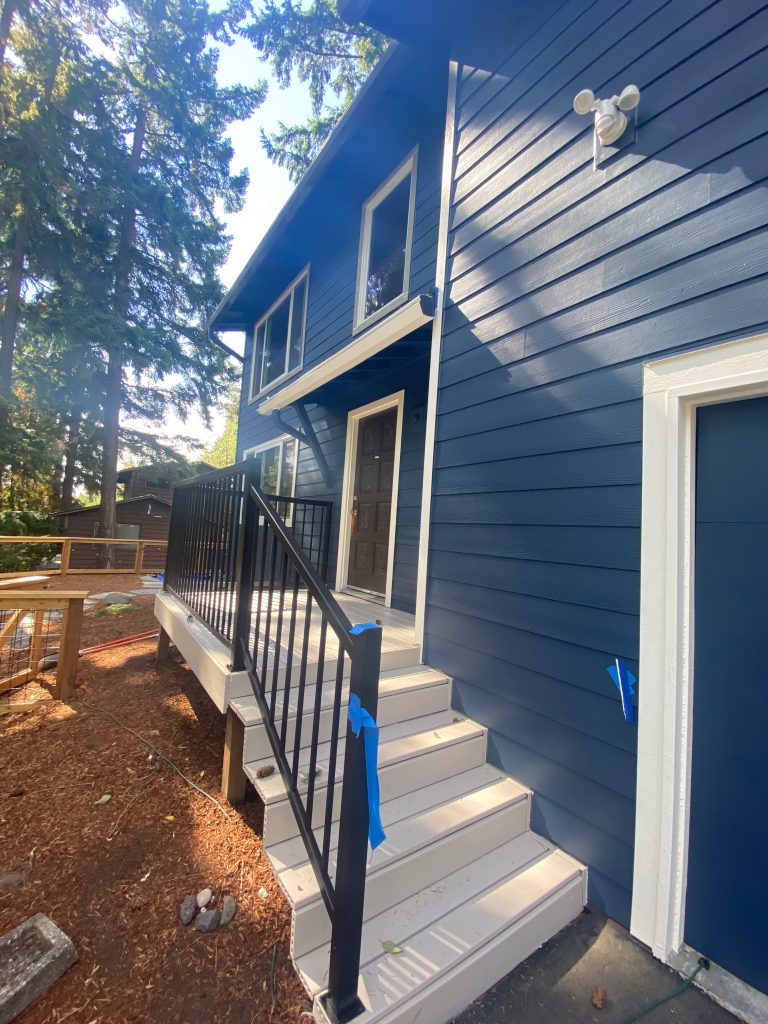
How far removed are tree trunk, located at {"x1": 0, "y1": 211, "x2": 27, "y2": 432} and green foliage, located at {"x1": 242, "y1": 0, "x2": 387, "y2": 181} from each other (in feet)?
23.5

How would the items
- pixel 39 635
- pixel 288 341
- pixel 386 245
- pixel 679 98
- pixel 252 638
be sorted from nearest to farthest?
pixel 679 98, pixel 252 638, pixel 39 635, pixel 386 245, pixel 288 341

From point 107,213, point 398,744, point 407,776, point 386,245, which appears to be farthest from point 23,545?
point 407,776

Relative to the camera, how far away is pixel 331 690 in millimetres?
2273

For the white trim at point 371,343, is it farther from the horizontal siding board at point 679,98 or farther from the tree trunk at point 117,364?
the tree trunk at point 117,364

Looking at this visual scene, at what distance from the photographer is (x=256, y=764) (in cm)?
188

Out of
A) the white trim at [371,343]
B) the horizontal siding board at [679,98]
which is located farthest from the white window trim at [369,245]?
the horizontal siding board at [679,98]

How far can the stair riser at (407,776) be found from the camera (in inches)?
65.0

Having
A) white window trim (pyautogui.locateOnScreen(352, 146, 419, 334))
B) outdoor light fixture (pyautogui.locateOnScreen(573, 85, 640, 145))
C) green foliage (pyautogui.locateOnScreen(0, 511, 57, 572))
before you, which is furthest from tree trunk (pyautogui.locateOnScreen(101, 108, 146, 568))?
outdoor light fixture (pyautogui.locateOnScreen(573, 85, 640, 145))

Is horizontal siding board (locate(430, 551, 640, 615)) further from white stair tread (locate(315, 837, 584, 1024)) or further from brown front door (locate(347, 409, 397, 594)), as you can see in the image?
brown front door (locate(347, 409, 397, 594))

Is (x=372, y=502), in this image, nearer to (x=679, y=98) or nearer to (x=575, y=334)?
(x=575, y=334)

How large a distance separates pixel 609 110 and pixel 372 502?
3.07 m

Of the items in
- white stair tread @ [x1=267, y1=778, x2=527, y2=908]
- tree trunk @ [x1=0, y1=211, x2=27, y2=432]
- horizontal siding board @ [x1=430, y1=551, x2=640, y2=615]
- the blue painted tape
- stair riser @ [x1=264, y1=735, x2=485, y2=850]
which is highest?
tree trunk @ [x1=0, y1=211, x2=27, y2=432]

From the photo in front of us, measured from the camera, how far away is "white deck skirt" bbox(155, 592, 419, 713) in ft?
7.06

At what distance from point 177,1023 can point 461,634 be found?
1.84 metres
